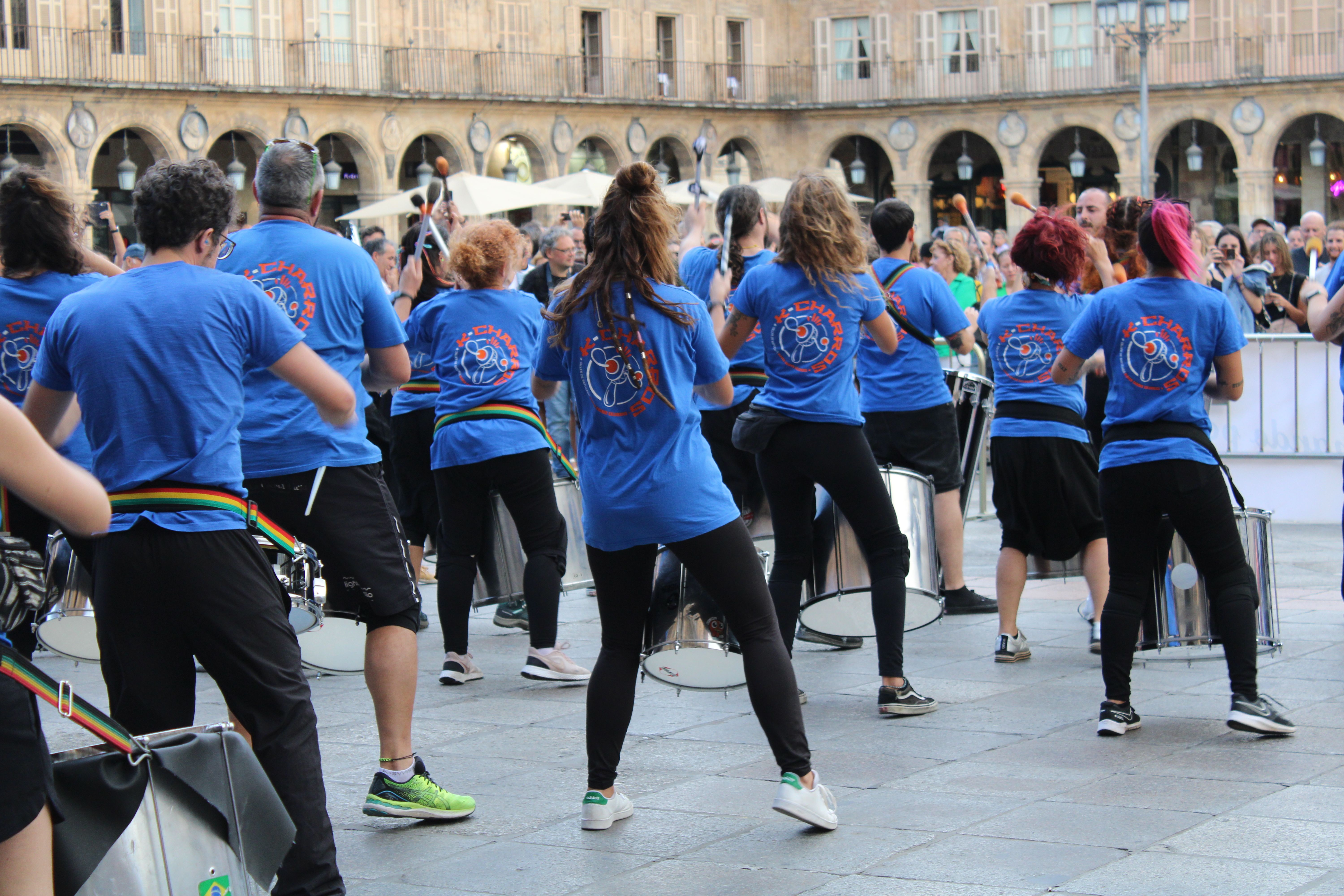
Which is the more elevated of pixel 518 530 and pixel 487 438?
pixel 487 438

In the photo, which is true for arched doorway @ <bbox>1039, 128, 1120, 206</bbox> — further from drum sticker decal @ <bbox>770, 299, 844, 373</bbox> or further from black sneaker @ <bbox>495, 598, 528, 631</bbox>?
drum sticker decal @ <bbox>770, 299, 844, 373</bbox>

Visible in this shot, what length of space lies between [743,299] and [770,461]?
53 cm

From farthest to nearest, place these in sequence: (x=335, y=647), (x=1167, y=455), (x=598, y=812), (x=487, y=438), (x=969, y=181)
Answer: (x=969, y=181), (x=487, y=438), (x=1167, y=455), (x=335, y=647), (x=598, y=812)

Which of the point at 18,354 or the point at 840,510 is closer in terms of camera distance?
the point at 18,354

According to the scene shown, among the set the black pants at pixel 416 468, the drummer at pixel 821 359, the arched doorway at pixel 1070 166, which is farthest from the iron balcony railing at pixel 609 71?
the drummer at pixel 821 359

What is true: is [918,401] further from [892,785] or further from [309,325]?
[309,325]

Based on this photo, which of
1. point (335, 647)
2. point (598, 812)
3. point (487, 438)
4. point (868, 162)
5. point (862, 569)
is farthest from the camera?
point (868, 162)

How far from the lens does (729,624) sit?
442 cm

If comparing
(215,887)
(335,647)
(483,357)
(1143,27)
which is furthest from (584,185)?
(215,887)

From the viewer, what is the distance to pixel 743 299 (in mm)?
5457

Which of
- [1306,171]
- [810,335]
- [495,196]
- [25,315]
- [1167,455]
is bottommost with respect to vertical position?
[1167,455]

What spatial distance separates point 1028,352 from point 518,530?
2056mm

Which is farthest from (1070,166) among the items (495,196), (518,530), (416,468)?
(518,530)

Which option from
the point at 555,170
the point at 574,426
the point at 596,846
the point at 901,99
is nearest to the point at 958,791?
the point at 596,846
